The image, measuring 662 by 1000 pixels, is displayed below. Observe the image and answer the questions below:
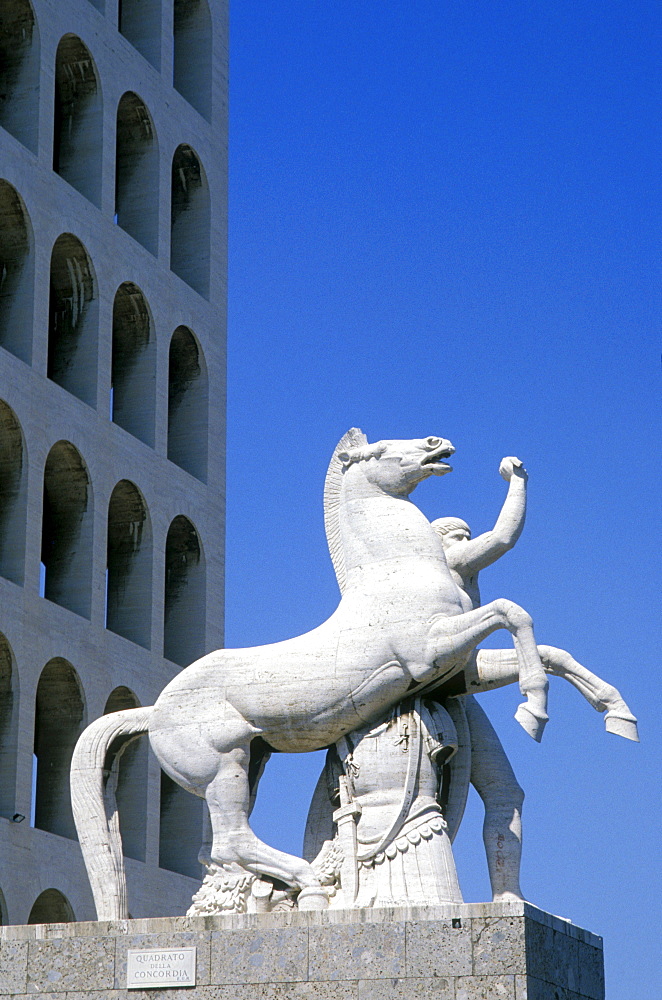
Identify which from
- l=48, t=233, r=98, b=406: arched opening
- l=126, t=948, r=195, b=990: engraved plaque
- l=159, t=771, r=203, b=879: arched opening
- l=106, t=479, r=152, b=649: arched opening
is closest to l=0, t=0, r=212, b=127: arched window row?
l=48, t=233, r=98, b=406: arched opening

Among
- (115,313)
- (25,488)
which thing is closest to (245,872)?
(25,488)

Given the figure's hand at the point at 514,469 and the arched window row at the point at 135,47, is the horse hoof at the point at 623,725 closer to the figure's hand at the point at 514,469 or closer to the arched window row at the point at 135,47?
the figure's hand at the point at 514,469

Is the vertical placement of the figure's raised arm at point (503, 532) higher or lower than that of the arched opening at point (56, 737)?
lower

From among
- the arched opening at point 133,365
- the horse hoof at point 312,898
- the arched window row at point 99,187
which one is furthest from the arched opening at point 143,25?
the horse hoof at point 312,898

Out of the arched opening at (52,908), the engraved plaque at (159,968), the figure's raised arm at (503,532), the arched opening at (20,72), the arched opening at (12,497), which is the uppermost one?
the arched opening at (20,72)

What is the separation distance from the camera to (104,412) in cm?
3912

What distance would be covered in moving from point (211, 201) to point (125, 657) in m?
12.6

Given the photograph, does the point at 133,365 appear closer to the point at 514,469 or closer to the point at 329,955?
the point at 514,469

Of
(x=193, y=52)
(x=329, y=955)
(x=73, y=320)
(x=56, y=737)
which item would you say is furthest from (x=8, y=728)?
(x=329, y=955)

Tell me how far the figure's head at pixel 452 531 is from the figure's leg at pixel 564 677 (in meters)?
1.34

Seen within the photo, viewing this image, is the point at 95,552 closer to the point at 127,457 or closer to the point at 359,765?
the point at 127,457

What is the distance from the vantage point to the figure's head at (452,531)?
17484 mm

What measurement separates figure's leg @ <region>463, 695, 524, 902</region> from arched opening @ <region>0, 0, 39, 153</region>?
24036 millimetres

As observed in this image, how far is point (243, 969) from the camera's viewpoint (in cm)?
1527
